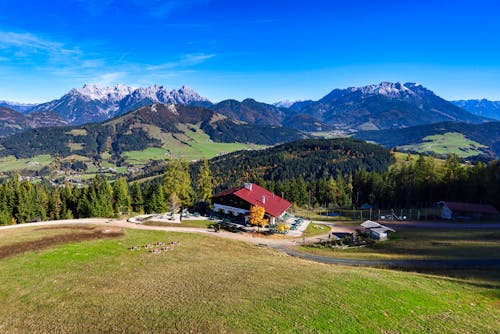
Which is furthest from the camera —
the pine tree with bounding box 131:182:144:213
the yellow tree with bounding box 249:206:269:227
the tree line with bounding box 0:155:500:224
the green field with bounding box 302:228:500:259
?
the pine tree with bounding box 131:182:144:213

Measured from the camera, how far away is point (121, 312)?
26.7m

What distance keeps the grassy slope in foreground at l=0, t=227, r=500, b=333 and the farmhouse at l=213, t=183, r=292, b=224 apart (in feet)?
138

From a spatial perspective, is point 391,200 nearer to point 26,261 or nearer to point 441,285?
point 441,285

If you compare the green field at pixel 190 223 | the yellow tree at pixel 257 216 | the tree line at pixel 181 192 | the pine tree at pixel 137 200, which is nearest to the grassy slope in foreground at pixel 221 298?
the green field at pixel 190 223

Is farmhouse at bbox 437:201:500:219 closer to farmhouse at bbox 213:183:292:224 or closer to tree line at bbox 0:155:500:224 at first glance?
tree line at bbox 0:155:500:224

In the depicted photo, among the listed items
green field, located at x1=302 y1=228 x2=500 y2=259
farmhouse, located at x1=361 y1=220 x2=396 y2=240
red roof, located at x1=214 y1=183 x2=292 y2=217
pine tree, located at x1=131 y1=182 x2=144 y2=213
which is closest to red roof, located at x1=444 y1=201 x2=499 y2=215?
green field, located at x1=302 y1=228 x2=500 y2=259

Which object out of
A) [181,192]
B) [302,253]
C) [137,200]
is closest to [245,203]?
[181,192]

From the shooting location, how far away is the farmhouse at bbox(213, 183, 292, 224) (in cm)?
8862

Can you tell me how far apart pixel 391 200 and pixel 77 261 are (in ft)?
419

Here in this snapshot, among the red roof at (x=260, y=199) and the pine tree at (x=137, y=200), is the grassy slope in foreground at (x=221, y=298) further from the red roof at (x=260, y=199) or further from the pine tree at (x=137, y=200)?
the pine tree at (x=137, y=200)

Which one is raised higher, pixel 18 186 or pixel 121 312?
pixel 18 186

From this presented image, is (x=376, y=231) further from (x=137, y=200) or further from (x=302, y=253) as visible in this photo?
(x=137, y=200)

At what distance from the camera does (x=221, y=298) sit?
28922 mm

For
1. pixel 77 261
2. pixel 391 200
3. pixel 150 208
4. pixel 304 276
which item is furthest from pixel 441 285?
pixel 391 200
